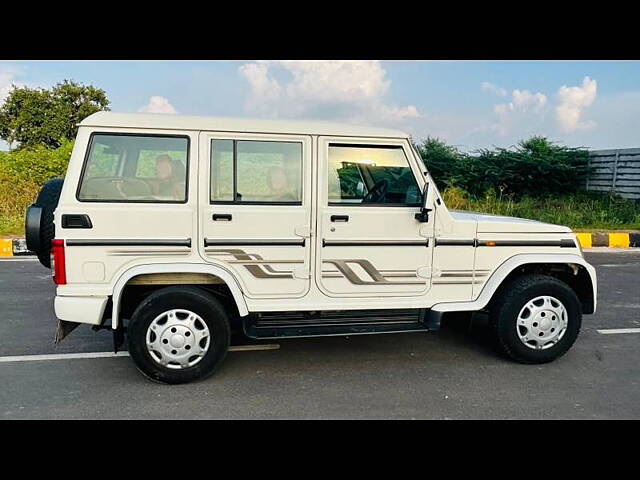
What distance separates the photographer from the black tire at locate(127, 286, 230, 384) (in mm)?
3645

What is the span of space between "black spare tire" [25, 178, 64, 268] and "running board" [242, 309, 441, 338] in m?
1.67

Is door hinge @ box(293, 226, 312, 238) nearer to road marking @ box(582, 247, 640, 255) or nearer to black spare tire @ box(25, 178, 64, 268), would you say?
black spare tire @ box(25, 178, 64, 268)

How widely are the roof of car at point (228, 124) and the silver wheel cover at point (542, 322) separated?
1.79 metres

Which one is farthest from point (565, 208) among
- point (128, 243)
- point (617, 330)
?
point (128, 243)

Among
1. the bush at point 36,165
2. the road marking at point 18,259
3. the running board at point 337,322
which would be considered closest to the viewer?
the running board at point 337,322

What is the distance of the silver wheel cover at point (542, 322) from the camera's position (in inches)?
163

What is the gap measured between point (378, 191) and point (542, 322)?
1.75m

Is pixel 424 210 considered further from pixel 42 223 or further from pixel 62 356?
pixel 62 356

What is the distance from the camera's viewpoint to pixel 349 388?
12.4 ft

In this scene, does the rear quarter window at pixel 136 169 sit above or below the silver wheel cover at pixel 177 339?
above

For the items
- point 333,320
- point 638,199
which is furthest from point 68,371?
point 638,199

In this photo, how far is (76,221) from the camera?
3545 mm

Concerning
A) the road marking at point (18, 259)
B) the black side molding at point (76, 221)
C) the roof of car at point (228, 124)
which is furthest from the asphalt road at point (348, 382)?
the road marking at point (18, 259)

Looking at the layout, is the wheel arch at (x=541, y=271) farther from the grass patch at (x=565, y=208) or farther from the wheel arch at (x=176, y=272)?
the grass patch at (x=565, y=208)
